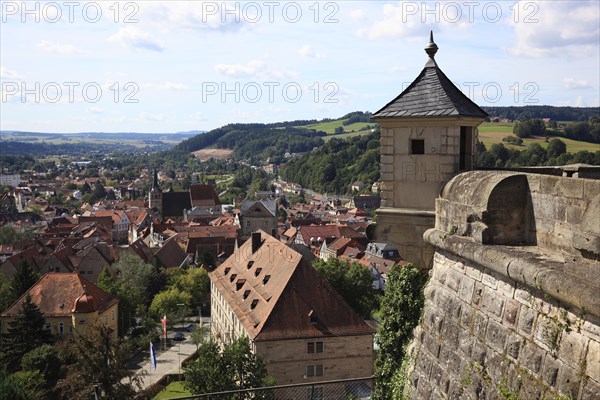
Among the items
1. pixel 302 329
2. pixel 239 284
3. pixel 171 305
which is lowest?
pixel 171 305

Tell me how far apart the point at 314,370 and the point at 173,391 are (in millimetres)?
7727

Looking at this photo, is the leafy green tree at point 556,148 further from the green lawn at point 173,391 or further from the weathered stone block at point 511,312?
the weathered stone block at point 511,312

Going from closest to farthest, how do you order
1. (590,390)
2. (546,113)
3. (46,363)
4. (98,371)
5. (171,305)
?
(590,390), (98,371), (46,363), (171,305), (546,113)

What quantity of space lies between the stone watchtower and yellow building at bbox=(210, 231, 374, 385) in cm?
1706

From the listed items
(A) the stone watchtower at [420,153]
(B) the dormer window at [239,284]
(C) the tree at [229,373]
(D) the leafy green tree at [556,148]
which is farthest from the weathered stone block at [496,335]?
(D) the leafy green tree at [556,148]

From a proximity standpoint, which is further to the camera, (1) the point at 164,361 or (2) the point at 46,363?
(1) the point at 164,361

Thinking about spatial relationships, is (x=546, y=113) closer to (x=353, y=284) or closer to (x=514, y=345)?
(x=353, y=284)

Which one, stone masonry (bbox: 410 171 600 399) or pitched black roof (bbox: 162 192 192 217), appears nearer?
stone masonry (bbox: 410 171 600 399)

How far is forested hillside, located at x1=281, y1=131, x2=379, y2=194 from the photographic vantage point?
132m

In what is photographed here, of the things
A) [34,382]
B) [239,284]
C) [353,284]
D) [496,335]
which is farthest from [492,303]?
[353,284]

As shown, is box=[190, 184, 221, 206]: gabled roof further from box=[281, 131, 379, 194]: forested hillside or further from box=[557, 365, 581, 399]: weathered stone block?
box=[557, 365, 581, 399]: weathered stone block

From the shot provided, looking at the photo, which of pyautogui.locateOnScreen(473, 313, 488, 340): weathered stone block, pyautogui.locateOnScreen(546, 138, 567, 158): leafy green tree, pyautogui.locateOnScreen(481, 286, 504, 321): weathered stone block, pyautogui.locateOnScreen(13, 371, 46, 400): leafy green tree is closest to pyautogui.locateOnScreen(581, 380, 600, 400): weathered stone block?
pyautogui.locateOnScreen(481, 286, 504, 321): weathered stone block

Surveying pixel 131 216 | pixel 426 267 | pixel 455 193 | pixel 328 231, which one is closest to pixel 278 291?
pixel 426 267

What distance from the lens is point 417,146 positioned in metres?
9.09
